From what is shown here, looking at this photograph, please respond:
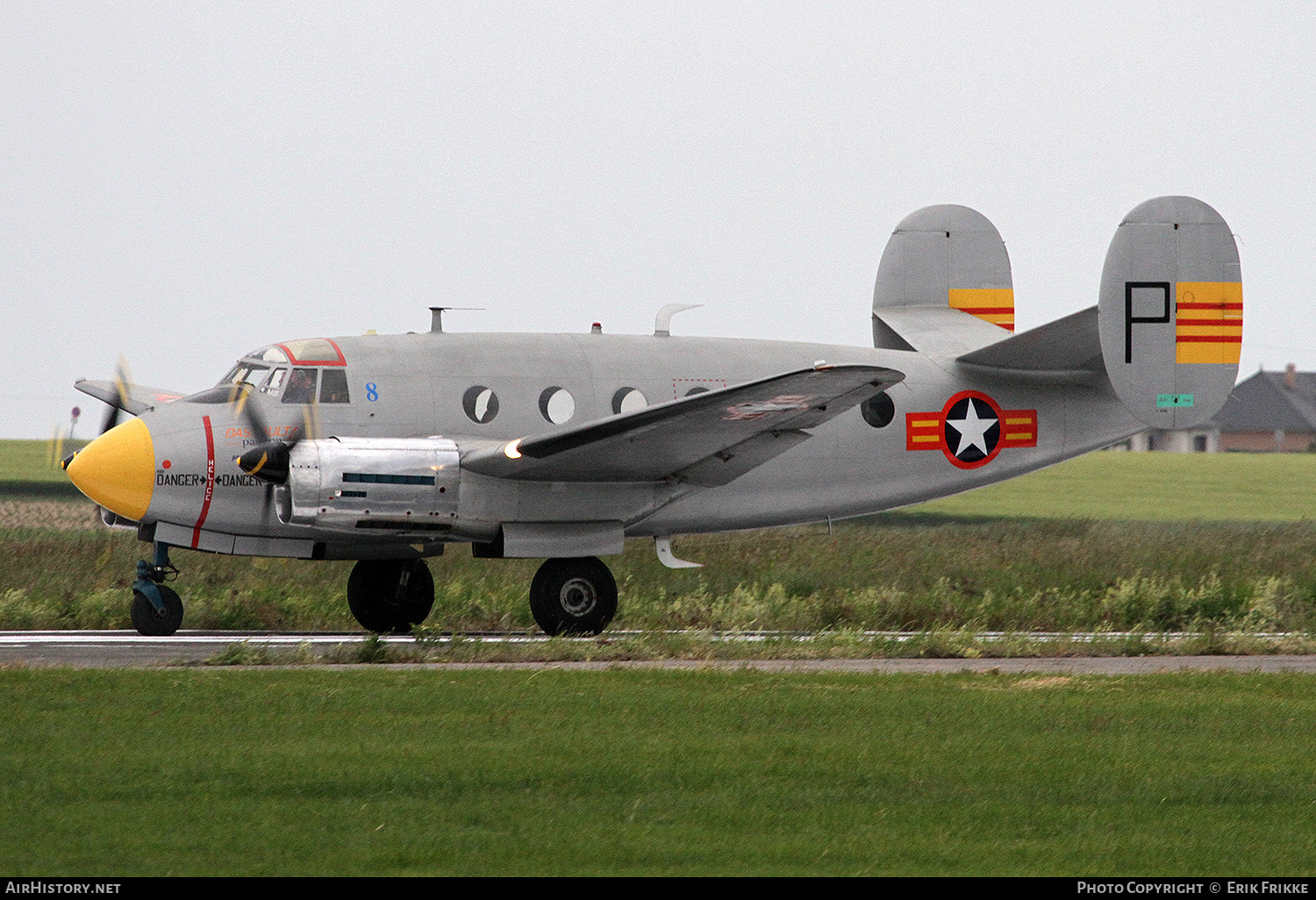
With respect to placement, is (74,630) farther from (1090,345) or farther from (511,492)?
(1090,345)

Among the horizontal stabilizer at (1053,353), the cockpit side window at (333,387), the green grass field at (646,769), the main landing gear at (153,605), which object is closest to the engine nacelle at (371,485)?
the cockpit side window at (333,387)

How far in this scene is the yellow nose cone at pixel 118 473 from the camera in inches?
643

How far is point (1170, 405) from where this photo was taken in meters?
19.2

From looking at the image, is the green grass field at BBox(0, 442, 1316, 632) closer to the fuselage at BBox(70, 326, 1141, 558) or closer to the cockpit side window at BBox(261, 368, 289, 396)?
the fuselage at BBox(70, 326, 1141, 558)

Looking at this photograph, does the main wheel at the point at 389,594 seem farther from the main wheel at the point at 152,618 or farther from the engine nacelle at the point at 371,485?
the engine nacelle at the point at 371,485

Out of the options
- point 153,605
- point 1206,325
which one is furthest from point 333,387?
point 1206,325

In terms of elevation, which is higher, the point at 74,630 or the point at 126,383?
the point at 126,383

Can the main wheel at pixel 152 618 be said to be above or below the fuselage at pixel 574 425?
below

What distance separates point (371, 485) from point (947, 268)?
10677mm

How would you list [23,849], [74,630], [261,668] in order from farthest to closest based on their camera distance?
[74,630] → [261,668] → [23,849]

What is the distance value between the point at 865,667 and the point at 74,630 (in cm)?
996

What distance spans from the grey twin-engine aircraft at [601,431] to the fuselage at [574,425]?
0.10 feet

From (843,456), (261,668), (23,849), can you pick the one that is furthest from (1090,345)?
(23,849)

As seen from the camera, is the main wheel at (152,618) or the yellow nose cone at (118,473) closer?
the yellow nose cone at (118,473)
